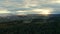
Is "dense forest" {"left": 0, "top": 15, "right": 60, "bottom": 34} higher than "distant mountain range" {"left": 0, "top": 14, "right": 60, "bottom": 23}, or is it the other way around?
"distant mountain range" {"left": 0, "top": 14, "right": 60, "bottom": 23}

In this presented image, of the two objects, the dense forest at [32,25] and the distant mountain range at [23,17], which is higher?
the distant mountain range at [23,17]

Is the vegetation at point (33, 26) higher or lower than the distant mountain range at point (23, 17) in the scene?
lower

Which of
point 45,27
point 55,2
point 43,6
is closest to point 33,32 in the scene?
point 45,27

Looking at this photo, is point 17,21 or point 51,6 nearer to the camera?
point 17,21

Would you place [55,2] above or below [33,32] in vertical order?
above

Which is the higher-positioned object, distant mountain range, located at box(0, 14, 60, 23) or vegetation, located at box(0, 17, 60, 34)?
distant mountain range, located at box(0, 14, 60, 23)

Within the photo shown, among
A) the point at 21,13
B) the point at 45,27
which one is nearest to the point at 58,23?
the point at 45,27

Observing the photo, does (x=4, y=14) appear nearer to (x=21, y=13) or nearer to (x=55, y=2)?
(x=21, y=13)
